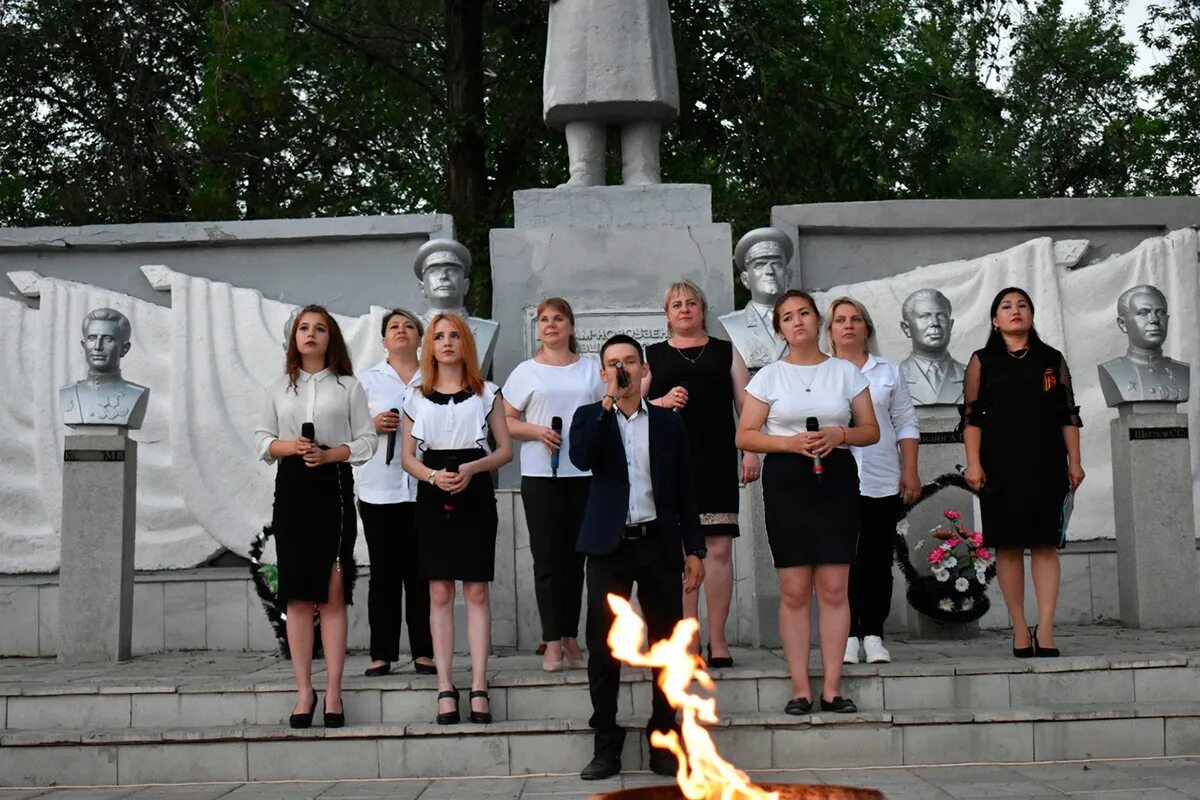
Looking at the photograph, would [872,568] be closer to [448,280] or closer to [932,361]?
[932,361]

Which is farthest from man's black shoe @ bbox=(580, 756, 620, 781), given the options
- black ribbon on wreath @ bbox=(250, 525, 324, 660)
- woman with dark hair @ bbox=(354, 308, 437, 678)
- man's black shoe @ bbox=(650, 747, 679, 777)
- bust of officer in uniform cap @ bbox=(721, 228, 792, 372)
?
bust of officer in uniform cap @ bbox=(721, 228, 792, 372)

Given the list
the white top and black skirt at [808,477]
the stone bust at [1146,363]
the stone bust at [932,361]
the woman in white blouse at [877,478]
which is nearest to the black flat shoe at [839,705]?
the white top and black skirt at [808,477]

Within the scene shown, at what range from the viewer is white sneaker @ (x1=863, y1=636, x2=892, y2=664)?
236 inches

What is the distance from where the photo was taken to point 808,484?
17.6ft

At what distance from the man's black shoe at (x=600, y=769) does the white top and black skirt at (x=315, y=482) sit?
1211mm

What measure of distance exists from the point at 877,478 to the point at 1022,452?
624 mm

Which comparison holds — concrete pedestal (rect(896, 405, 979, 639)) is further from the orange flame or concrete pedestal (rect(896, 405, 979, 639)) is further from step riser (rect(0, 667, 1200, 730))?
the orange flame

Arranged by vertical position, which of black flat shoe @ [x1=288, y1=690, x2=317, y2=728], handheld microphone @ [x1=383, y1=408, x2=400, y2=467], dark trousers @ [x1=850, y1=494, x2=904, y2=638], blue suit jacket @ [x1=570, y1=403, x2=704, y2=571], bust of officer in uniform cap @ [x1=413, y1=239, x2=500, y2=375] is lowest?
black flat shoe @ [x1=288, y1=690, x2=317, y2=728]

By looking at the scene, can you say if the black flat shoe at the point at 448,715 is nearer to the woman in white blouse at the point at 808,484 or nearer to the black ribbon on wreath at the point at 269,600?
the woman in white blouse at the point at 808,484

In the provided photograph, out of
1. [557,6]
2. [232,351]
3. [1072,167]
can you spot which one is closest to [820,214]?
[557,6]

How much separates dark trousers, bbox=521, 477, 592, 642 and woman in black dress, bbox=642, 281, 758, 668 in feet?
1.62

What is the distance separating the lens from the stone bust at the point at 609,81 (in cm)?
807

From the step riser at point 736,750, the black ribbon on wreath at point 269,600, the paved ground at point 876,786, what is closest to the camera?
the paved ground at point 876,786

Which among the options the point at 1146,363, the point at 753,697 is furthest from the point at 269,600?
the point at 1146,363
